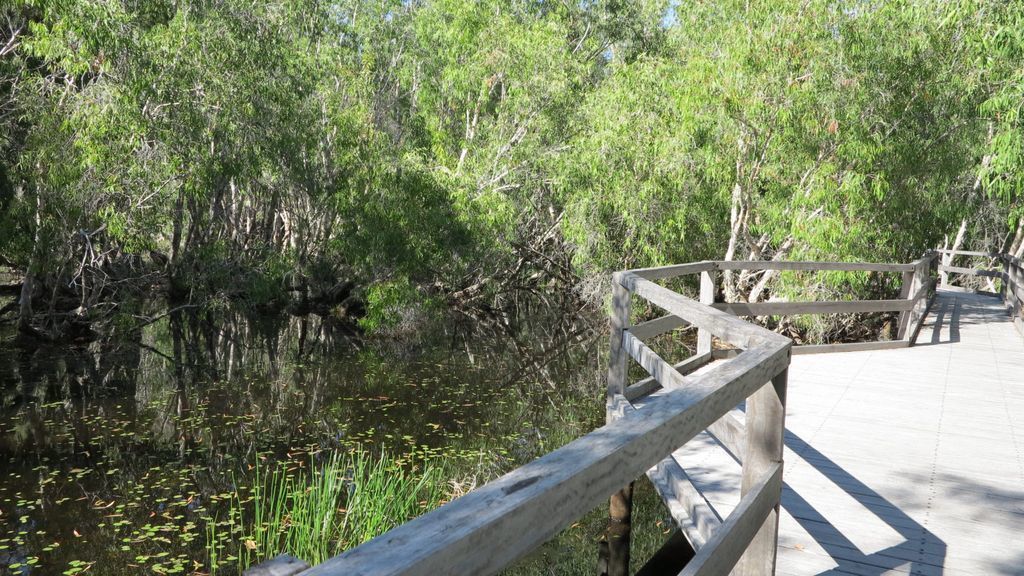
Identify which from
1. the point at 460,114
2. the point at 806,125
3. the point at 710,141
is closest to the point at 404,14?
the point at 460,114

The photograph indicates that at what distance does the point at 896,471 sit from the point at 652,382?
2.31m

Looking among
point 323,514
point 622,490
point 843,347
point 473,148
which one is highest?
point 473,148

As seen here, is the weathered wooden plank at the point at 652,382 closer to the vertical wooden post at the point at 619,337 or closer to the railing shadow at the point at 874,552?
the vertical wooden post at the point at 619,337

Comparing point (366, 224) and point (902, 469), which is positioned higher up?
point (366, 224)

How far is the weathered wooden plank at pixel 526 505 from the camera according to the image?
45.8 inches

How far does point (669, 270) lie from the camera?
6.79 meters

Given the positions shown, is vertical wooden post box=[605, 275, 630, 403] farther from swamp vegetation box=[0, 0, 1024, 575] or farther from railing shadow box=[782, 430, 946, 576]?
railing shadow box=[782, 430, 946, 576]

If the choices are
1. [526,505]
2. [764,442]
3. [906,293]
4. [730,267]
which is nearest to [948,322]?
[906,293]

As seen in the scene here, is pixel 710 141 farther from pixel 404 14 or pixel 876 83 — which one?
pixel 404 14

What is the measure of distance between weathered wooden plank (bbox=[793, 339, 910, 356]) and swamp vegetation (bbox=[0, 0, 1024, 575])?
254 centimetres

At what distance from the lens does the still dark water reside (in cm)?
664

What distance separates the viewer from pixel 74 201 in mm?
13898

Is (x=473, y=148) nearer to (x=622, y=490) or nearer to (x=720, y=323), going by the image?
(x=622, y=490)

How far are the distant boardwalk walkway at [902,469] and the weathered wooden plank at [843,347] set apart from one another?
213 mm
